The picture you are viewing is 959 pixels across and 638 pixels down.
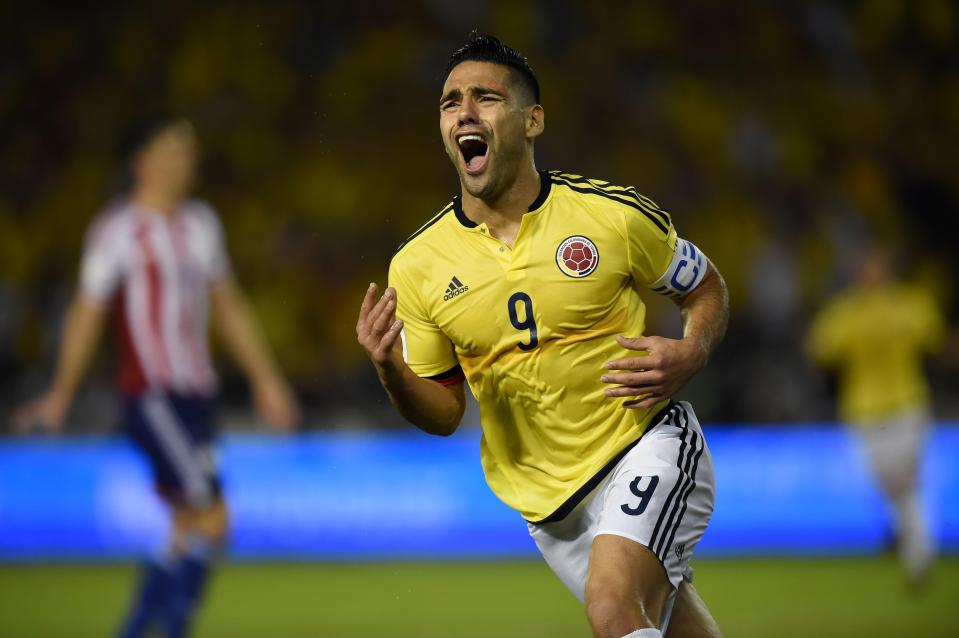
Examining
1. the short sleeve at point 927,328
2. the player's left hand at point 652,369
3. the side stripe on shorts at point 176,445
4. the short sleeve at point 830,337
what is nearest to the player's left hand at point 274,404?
the side stripe on shorts at point 176,445

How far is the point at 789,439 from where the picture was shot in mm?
10422

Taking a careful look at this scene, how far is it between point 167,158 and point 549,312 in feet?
9.89

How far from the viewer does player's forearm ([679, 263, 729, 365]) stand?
384 cm

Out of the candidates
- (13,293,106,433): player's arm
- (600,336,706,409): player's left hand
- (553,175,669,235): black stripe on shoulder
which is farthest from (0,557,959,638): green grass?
(600,336,706,409): player's left hand

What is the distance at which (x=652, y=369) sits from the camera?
A: 3512 mm

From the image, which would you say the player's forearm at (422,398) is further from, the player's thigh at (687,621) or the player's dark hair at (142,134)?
the player's dark hair at (142,134)

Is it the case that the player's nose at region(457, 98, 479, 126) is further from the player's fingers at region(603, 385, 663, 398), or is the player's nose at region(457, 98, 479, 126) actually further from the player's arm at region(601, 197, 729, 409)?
the player's fingers at region(603, 385, 663, 398)

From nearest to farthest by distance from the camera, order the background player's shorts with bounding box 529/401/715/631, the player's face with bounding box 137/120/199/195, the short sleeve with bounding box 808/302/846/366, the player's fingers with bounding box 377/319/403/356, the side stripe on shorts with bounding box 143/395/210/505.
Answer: the player's fingers with bounding box 377/319/403/356, the background player's shorts with bounding box 529/401/715/631, the side stripe on shorts with bounding box 143/395/210/505, the player's face with bounding box 137/120/199/195, the short sleeve with bounding box 808/302/846/366

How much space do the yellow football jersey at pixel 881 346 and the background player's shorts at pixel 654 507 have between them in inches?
237

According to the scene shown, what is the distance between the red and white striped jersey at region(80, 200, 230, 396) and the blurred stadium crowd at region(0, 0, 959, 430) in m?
6.15

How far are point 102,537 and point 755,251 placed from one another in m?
6.92

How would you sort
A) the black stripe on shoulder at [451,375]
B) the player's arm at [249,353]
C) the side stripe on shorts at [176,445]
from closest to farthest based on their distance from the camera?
the black stripe on shoulder at [451,375]
the side stripe on shorts at [176,445]
the player's arm at [249,353]

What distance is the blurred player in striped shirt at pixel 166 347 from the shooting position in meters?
5.98

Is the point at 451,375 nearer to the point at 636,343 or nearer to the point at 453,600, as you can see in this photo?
the point at 636,343
